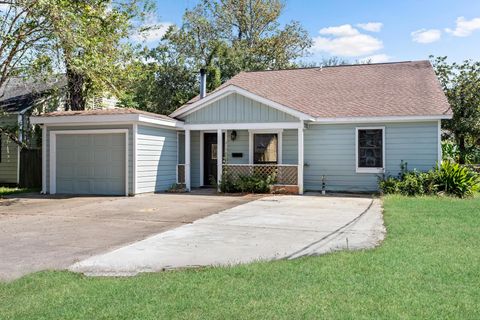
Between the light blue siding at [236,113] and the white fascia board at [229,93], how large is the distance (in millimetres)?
132

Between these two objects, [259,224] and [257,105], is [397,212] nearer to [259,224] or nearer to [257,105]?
[259,224]

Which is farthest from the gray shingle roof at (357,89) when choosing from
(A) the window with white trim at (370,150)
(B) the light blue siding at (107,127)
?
(B) the light blue siding at (107,127)

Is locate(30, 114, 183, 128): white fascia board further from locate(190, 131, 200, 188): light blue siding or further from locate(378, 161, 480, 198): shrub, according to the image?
locate(378, 161, 480, 198): shrub

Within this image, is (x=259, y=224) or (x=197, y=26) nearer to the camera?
(x=259, y=224)

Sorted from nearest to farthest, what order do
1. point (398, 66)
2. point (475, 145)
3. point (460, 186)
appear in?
point (460, 186)
point (398, 66)
point (475, 145)

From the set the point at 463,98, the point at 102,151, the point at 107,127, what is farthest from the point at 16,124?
the point at 463,98

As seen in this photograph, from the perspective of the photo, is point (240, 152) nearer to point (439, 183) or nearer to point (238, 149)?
point (238, 149)

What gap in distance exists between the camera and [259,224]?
8578mm

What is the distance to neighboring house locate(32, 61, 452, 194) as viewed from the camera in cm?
1426

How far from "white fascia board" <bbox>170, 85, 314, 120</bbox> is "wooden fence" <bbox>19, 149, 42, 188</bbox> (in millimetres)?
6231

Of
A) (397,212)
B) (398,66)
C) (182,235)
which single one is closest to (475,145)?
(398,66)

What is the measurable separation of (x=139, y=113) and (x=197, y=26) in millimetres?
18626

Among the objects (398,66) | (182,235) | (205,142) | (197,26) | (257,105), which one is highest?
(197,26)

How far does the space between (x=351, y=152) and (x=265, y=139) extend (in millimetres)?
3134
